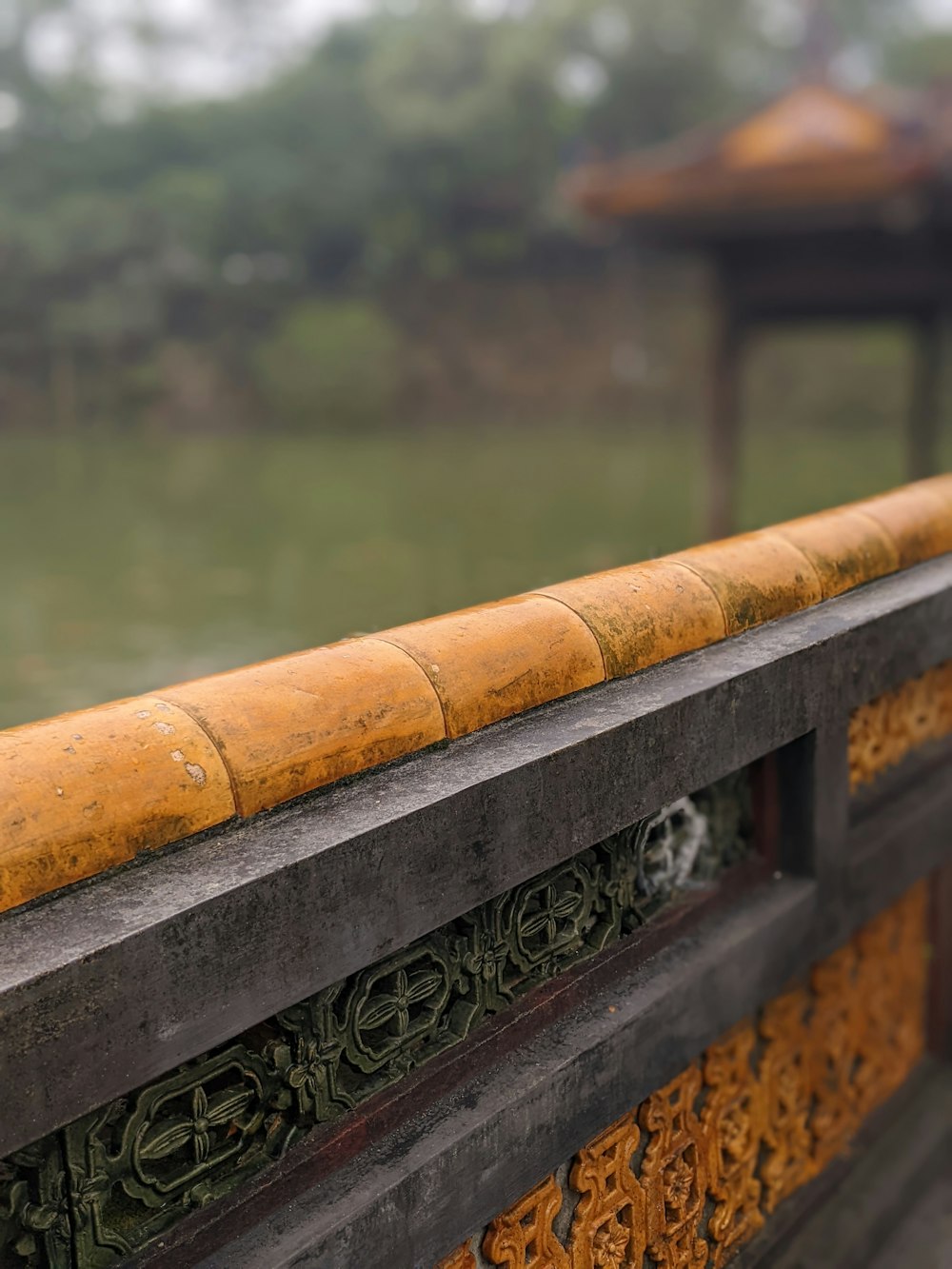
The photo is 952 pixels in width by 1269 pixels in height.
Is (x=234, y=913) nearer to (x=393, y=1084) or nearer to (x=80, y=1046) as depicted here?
(x=80, y=1046)

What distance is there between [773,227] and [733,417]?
113cm

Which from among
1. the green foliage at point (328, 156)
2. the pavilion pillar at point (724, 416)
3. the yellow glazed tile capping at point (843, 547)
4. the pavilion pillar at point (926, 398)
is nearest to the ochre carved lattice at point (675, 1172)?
the yellow glazed tile capping at point (843, 547)

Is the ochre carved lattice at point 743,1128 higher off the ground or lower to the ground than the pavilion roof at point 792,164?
lower

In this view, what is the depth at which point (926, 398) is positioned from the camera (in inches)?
270

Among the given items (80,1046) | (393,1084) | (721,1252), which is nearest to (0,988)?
(80,1046)

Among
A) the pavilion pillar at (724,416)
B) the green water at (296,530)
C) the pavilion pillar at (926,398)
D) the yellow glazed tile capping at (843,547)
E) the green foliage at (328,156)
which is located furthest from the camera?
the green foliage at (328,156)

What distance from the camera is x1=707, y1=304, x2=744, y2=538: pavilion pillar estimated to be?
6.90m

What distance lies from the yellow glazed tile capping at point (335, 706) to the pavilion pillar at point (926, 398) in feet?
19.9

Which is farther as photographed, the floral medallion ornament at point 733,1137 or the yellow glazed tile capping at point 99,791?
the floral medallion ornament at point 733,1137

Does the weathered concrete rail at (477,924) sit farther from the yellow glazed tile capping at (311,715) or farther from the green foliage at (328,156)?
the green foliage at (328,156)

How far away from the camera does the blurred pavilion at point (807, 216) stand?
5.91m

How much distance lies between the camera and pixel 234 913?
2.34 ft

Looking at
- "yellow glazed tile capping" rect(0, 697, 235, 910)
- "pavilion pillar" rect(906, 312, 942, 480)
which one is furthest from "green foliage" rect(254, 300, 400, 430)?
"yellow glazed tile capping" rect(0, 697, 235, 910)

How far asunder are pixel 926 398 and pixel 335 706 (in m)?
6.76
